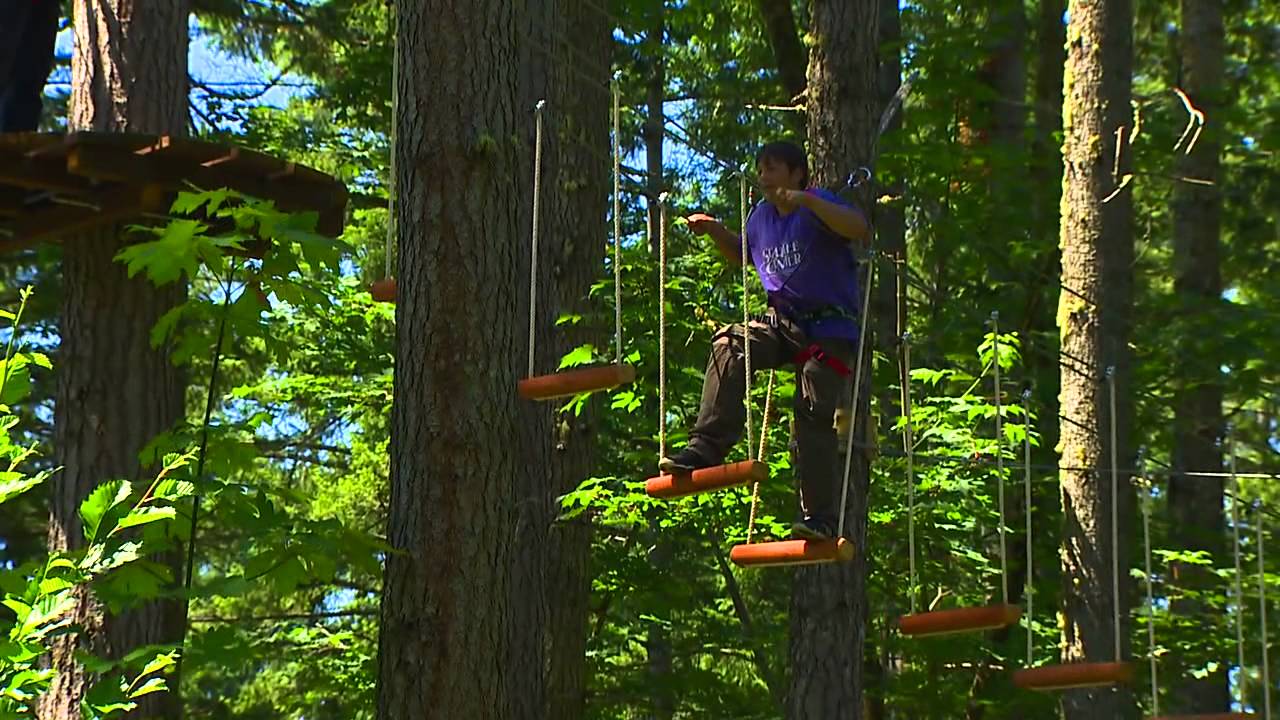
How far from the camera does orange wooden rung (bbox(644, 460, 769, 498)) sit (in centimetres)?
546

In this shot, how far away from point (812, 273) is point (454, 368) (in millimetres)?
1443

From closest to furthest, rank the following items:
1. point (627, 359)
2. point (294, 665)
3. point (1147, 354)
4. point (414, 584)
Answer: point (414, 584)
point (627, 359)
point (1147, 354)
point (294, 665)

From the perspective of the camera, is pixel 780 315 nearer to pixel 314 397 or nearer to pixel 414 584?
pixel 414 584

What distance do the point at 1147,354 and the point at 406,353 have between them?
908 cm

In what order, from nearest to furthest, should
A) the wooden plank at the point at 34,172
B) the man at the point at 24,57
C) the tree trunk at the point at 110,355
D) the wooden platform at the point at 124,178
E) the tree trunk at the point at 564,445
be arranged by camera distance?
the wooden platform at the point at 124,178, the wooden plank at the point at 34,172, the tree trunk at the point at 110,355, the man at the point at 24,57, the tree trunk at the point at 564,445

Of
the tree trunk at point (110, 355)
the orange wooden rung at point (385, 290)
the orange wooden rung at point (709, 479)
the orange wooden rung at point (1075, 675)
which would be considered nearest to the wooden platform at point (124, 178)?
the tree trunk at point (110, 355)

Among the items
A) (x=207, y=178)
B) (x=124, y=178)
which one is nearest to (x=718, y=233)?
(x=207, y=178)

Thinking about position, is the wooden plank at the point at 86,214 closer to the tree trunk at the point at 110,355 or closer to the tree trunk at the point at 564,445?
the tree trunk at the point at 110,355

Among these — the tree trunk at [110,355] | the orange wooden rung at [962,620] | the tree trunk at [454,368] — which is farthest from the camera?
the tree trunk at [110,355]

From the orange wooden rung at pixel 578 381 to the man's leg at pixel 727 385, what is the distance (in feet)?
2.74

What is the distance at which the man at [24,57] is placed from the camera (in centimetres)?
795

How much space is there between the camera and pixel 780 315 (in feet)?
20.8

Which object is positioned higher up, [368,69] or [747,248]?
[368,69]

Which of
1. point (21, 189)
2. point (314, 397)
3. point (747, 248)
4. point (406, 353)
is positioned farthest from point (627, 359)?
point (314, 397)
